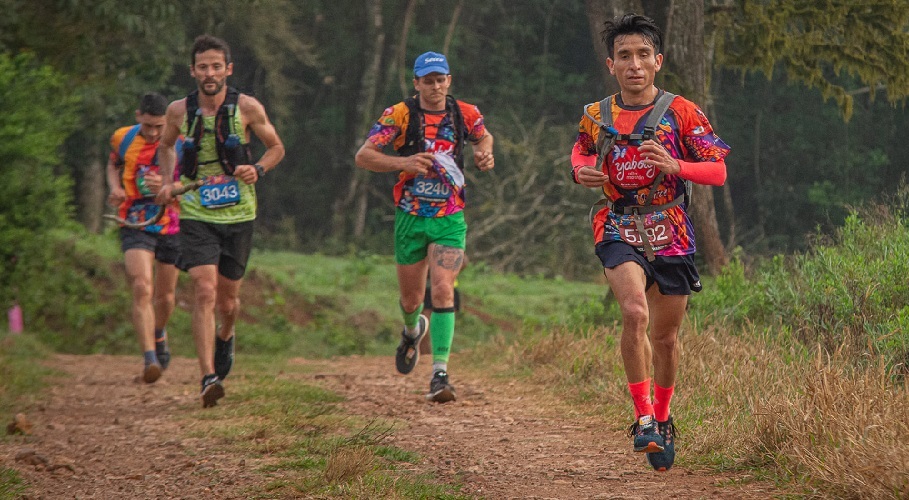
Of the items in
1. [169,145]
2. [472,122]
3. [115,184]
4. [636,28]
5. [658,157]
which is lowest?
[115,184]

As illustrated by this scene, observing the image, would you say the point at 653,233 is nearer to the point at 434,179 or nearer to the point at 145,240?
the point at 434,179

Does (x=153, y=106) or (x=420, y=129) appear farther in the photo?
(x=153, y=106)

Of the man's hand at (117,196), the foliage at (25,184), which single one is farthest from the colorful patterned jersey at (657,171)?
the foliage at (25,184)

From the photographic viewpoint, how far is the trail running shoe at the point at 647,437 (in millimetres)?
5773

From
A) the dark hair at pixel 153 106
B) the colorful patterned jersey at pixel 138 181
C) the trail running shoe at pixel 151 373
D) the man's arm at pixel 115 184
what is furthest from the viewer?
the man's arm at pixel 115 184

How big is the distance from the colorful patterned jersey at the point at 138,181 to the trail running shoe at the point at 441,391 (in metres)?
3.44

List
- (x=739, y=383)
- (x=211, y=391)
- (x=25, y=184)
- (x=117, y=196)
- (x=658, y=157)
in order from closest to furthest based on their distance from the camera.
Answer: (x=658, y=157), (x=739, y=383), (x=211, y=391), (x=117, y=196), (x=25, y=184)

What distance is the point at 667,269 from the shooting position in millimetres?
6074

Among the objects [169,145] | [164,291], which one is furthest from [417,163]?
[164,291]

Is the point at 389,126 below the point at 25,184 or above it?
above

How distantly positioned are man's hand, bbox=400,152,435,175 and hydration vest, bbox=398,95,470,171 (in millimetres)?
213

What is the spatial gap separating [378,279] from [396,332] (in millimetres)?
2975

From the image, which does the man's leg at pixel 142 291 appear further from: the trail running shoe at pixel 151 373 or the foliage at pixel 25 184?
the foliage at pixel 25 184

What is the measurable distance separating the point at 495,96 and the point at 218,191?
2379 cm
